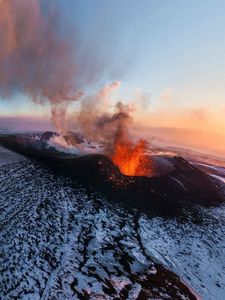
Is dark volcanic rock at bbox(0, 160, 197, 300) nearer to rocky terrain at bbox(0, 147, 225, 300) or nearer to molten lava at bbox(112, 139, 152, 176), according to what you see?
rocky terrain at bbox(0, 147, 225, 300)

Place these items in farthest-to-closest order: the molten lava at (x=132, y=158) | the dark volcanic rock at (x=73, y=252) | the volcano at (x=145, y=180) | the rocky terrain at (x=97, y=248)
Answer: the molten lava at (x=132, y=158)
the volcano at (x=145, y=180)
the rocky terrain at (x=97, y=248)
the dark volcanic rock at (x=73, y=252)

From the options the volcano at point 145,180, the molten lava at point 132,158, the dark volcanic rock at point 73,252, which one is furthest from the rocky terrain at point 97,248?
the molten lava at point 132,158

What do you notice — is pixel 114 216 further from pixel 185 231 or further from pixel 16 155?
pixel 16 155

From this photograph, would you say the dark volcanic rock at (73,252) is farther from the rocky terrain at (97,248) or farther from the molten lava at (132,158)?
the molten lava at (132,158)

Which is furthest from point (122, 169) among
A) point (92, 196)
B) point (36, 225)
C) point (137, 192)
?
point (36, 225)

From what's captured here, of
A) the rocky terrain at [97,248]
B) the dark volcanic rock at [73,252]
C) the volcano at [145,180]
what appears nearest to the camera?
the dark volcanic rock at [73,252]

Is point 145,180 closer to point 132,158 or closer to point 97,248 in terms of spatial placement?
point 132,158

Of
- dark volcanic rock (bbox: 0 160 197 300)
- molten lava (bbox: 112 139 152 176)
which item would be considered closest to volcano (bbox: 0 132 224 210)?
molten lava (bbox: 112 139 152 176)
